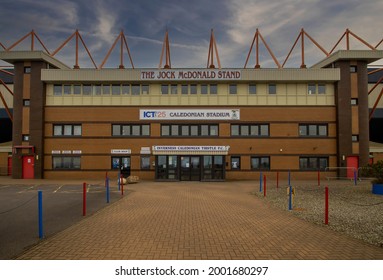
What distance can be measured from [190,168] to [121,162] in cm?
715


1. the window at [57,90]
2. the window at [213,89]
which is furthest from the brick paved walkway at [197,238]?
the window at [57,90]

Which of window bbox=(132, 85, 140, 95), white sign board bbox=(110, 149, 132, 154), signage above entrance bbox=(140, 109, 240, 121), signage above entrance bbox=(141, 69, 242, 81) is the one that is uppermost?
signage above entrance bbox=(141, 69, 242, 81)

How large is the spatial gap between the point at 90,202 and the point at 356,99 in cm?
2738

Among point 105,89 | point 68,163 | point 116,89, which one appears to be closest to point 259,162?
point 116,89

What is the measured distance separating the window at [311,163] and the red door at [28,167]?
27.3 m

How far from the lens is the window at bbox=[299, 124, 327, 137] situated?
29.2m

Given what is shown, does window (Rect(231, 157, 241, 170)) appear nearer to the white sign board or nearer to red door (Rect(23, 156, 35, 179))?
the white sign board

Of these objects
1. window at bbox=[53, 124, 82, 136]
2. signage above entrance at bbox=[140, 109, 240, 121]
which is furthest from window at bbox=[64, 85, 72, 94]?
signage above entrance at bbox=[140, 109, 240, 121]

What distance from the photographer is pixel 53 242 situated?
7664mm

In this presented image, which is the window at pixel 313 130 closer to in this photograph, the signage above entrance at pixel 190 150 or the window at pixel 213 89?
the signage above entrance at pixel 190 150

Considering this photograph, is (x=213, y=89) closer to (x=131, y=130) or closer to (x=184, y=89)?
(x=184, y=89)

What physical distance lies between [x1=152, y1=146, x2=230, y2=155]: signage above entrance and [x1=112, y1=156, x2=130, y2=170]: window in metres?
3.27

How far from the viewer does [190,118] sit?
28891mm

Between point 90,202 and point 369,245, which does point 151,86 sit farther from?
point 369,245
